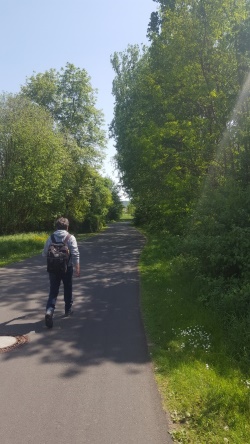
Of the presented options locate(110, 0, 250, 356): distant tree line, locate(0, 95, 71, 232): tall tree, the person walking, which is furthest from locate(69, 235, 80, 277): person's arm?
locate(0, 95, 71, 232): tall tree

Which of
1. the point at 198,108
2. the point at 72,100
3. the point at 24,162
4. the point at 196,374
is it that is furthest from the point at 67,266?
the point at 72,100

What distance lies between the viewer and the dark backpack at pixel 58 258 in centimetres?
626

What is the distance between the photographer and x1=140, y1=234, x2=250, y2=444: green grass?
3.36 metres

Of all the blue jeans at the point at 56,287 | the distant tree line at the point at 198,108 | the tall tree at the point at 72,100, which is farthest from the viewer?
the tall tree at the point at 72,100

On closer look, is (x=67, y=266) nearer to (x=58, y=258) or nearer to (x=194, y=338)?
(x=58, y=258)

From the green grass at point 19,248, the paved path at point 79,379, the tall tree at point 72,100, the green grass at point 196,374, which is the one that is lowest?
the green grass at point 196,374

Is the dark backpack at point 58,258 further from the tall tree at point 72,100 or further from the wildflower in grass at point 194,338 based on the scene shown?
the tall tree at point 72,100

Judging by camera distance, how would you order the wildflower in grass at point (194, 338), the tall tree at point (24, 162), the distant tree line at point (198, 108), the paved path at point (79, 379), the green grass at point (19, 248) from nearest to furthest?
the paved path at point (79, 379), the wildflower in grass at point (194, 338), the distant tree line at point (198, 108), the green grass at point (19, 248), the tall tree at point (24, 162)

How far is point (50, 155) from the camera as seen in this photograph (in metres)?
25.0

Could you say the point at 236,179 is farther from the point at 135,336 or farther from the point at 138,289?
the point at 135,336

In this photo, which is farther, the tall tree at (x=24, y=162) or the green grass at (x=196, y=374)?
the tall tree at (x=24, y=162)

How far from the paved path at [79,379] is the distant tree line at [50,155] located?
16888 mm

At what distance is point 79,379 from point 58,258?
A: 244cm

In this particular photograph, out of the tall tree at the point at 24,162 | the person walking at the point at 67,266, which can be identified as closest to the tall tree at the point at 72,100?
the tall tree at the point at 24,162
